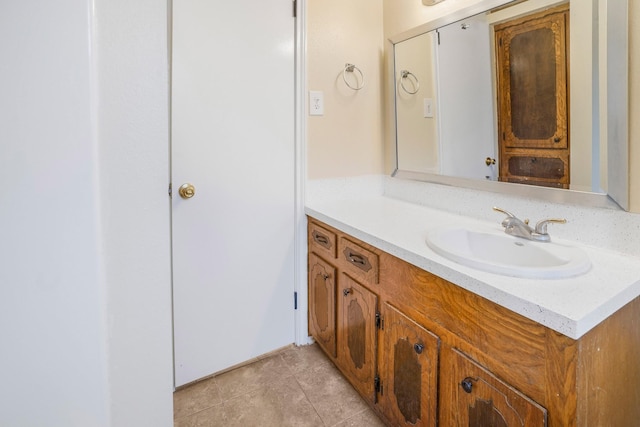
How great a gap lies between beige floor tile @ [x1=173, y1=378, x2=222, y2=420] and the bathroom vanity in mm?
649

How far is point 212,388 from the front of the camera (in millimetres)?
1642

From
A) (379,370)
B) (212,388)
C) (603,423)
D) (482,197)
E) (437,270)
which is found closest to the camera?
(603,423)

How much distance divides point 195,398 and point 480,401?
1.25 m

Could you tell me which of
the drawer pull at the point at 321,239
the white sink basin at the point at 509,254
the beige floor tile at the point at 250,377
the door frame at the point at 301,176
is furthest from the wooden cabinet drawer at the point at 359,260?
the beige floor tile at the point at 250,377

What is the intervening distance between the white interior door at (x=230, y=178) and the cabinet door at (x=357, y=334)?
436 mm

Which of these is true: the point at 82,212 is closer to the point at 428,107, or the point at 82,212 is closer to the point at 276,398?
the point at 276,398

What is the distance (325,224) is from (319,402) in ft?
2.67

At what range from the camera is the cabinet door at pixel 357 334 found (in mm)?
1375

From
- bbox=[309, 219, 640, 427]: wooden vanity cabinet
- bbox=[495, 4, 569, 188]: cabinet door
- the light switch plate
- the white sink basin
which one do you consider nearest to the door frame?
bbox=[309, 219, 640, 427]: wooden vanity cabinet

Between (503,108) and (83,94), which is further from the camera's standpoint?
(503,108)

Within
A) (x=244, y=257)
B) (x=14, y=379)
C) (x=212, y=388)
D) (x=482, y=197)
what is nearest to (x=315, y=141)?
(x=244, y=257)

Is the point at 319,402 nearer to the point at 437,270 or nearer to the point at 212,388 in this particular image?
the point at 212,388

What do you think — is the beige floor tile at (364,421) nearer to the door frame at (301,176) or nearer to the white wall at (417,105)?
the door frame at (301,176)

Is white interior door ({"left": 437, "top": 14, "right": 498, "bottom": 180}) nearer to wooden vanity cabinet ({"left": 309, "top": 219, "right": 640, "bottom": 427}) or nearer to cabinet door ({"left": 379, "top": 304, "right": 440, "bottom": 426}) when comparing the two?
wooden vanity cabinet ({"left": 309, "top": 219, "right": 640, "bottom": 427})
